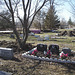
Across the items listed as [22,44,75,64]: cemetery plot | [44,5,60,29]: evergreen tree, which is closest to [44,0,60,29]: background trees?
[44,5,60,29]: evergreen tree

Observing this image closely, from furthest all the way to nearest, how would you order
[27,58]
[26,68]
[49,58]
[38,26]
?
[38,26] → [27,58] → [49,58] → [26,68]

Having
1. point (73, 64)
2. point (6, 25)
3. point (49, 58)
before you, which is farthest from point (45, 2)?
point (6, 25)

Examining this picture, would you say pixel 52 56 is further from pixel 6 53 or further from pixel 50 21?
pixel 50 21

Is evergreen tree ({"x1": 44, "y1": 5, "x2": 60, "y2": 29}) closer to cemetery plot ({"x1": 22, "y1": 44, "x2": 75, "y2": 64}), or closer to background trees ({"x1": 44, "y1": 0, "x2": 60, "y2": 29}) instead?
background trees ({"x1": 44, "y1": 0, "x2": 60, "y2": 29})

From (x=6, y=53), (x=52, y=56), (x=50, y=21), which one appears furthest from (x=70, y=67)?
(x=50, y=21)

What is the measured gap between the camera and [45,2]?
7.20 metres

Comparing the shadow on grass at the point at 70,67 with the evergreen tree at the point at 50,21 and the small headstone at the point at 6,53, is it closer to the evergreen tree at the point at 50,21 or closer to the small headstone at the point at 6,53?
the small headstone at the point at 6,53

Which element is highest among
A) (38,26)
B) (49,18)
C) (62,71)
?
(49,18)

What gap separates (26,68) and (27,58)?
128cm

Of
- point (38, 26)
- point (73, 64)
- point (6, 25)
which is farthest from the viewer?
point (38, 26)

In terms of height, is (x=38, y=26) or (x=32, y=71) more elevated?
(x=38, y=26)

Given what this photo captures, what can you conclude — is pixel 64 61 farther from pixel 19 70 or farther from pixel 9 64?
pixel 9 64

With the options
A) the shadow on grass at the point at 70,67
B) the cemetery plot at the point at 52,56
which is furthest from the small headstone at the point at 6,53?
the shadow on grass at the point at 70,67

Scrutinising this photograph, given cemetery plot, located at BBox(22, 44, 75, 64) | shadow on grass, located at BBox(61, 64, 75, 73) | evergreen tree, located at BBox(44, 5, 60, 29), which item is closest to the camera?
shadow on grass, located at BBox(61, 64, 75, 73)
